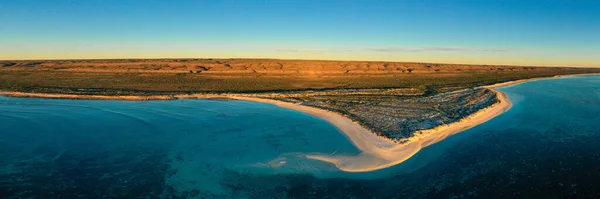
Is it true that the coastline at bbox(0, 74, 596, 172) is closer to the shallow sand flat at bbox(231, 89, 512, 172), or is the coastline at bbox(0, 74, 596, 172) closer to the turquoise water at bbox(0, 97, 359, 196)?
the shallow sand flat at bbox(231, 89, 512, 172)

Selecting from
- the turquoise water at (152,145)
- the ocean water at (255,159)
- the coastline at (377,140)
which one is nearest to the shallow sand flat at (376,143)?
the coastline at (377,140)

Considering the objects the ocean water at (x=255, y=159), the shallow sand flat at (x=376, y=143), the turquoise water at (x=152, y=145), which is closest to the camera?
the ocean water at (x=255, y=159)

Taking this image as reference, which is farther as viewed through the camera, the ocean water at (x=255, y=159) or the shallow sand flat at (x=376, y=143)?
the shallow sand flat at (x=376, y=143)

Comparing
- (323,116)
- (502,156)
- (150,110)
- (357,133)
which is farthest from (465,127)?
(150,110)

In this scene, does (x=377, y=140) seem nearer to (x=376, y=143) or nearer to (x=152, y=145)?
(x=376, y=143)

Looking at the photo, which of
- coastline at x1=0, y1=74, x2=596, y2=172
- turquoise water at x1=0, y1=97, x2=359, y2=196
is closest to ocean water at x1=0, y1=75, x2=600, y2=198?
Answer: turquoise water at x1=0, y1=97, x2=359, y2=196

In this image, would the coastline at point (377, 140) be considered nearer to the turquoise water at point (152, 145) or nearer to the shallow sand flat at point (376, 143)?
the shallow sand flat at point (376, 143)

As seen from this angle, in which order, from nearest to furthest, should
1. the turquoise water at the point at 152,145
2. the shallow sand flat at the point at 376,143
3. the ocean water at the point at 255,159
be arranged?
the ocean water at the point at 255,159 → the turquoise water at the point at 152,145 → the shallow sand flat at the point at 376,143

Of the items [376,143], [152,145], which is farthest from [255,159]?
[376,143]
